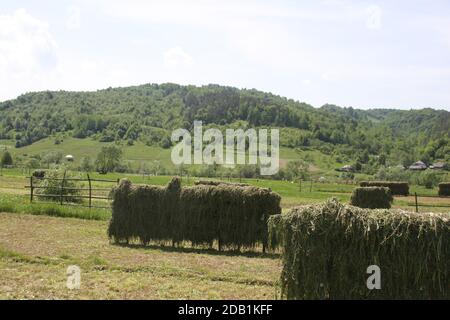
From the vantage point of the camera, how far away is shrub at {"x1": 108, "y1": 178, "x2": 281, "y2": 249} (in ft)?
57.6

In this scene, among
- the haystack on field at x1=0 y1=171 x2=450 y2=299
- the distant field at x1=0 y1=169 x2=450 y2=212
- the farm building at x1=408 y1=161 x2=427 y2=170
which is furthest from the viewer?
the farm building at x1=408 y1=161 x2=427 y2=170

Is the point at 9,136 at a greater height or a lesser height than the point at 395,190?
greater

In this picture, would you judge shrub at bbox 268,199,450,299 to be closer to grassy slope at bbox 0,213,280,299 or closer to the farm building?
grassy slope at bbox 0,213,280,299

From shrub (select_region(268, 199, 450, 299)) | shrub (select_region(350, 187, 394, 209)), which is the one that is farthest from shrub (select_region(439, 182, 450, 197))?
shrub (select_region(268, 199, 450, 299))

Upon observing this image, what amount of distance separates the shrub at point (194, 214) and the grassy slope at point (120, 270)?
2.54ft

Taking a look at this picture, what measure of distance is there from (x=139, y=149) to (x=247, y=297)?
152 meters

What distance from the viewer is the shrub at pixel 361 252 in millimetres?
8945

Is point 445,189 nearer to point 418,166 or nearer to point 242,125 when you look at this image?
point 418,166

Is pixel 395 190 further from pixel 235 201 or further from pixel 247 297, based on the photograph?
pixel 247 297

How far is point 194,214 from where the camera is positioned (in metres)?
17.8

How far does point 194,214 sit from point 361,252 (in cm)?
940

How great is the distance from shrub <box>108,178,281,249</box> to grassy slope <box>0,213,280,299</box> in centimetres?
77

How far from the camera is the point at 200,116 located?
7323 inches
